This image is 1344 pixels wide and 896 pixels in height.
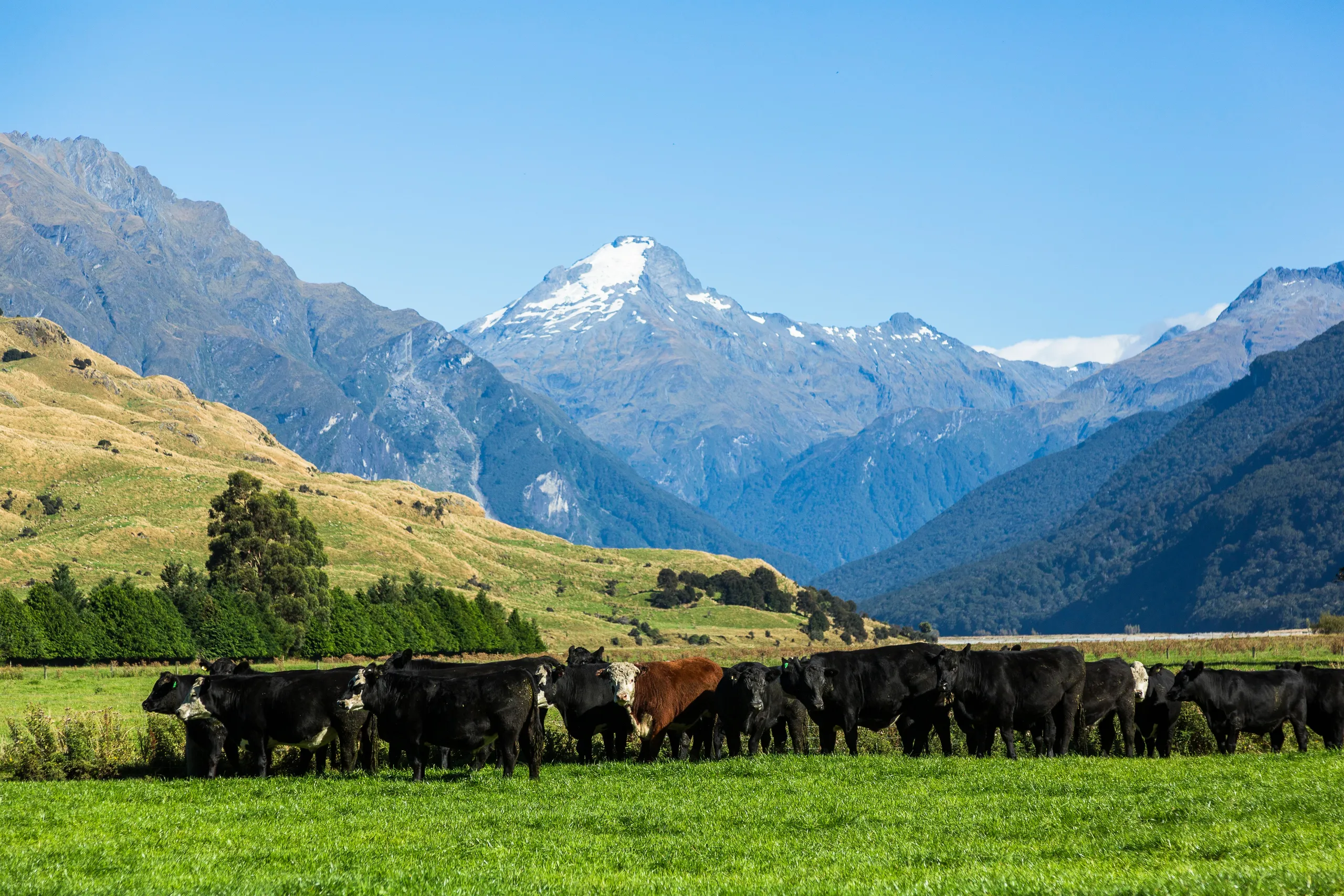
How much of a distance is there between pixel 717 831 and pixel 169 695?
47.9 ft

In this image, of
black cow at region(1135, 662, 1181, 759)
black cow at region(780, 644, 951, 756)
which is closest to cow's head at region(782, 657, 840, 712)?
black cow at region(780, 644, 951, 756)

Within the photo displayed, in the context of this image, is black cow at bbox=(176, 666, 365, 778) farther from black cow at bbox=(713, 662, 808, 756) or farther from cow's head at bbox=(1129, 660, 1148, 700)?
cow's head at bbox=(1129, 660, 1148, 700)

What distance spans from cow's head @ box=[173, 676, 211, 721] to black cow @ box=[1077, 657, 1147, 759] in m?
20.9

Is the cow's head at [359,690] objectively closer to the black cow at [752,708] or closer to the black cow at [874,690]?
the black cow at [752,708]

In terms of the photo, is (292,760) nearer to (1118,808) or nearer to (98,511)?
(1118,808)

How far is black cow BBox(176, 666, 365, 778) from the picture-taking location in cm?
2714

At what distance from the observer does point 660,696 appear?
30094 mm

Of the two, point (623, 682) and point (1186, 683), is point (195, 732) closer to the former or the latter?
point (623, 682)

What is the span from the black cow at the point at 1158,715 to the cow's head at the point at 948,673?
4.70 m

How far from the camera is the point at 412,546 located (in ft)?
645

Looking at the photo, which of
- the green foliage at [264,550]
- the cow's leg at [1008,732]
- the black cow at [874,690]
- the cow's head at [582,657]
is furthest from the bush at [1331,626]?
the cow's leg at [1008,732]

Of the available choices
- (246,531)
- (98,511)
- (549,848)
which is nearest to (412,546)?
(98,511)

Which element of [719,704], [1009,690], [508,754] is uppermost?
[1009,690]

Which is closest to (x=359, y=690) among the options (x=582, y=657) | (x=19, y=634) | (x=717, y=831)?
(x=717, y=831)
